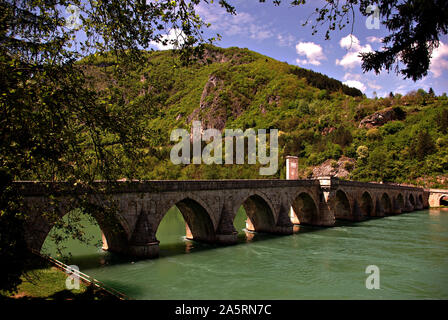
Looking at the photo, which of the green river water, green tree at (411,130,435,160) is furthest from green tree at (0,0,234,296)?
green tree at (411,130,435,160)

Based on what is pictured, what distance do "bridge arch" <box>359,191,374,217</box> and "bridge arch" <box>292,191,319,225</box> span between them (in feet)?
46.3

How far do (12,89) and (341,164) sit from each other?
74.1 m

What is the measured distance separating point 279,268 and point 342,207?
25148 mm

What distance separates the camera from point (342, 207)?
135 ft

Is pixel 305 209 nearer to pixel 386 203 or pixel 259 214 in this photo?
pixel 259 214

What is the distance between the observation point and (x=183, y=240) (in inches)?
1025

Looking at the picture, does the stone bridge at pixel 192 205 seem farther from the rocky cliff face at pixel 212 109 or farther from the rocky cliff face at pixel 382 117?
the rocky cliff face at pixel 212 109

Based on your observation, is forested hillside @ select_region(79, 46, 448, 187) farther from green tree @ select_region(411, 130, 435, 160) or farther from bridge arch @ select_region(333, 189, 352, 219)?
bridge arch @ select_region(333, 189, 352, 219)

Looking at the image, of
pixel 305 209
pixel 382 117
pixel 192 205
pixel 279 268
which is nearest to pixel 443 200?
pixel 382 117

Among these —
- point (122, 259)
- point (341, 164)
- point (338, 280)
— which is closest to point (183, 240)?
point (122, 259)

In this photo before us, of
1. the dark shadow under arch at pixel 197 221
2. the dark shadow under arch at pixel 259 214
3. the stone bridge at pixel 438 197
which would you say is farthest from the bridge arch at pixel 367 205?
the dark shadow under arch at pixel 197 221

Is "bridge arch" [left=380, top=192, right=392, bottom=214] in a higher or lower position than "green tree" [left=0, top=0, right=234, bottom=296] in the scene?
lower

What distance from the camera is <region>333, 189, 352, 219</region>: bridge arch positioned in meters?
40.4
